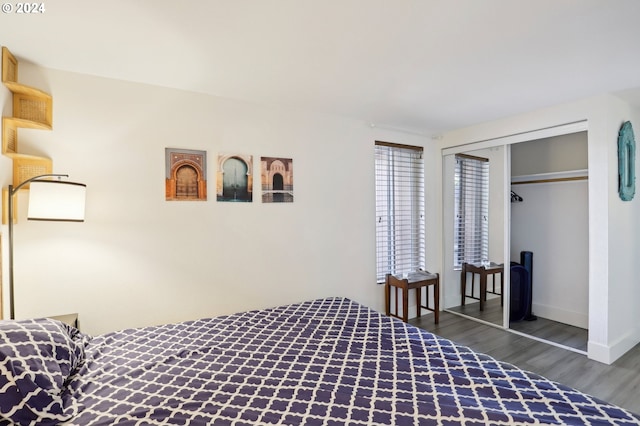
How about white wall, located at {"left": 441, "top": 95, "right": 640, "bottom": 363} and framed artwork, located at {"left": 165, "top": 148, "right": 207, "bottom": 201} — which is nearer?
framed artwork, located at {"left": 165, "top": 148, "right": 207, "bottom": 201}

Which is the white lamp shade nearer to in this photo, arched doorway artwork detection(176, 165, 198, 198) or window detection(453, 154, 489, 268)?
arched doorway artwork detection(176, 165, 198, 198)

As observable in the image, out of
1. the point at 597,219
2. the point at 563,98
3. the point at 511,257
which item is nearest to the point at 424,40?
the point at 563,98

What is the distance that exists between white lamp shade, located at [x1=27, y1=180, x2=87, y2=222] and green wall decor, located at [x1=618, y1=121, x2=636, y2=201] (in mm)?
4470

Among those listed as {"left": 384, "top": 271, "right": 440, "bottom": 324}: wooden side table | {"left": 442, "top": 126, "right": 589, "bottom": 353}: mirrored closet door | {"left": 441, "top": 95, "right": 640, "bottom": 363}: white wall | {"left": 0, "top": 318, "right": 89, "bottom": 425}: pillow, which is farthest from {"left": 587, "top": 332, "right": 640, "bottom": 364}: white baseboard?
{"left": 0, "top": 318, "right": 89, "bottom": 425}: pillow

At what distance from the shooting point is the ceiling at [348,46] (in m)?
1.65

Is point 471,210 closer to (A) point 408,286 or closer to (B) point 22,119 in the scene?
(A) point 408,286

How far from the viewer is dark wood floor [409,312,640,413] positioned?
2.44 meters

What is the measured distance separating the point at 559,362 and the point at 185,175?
3761 millimetres

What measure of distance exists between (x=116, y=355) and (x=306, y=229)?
75.3 inches

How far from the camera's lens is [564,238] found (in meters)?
3.66

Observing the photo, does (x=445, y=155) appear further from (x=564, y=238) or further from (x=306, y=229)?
(x=306, y=229)

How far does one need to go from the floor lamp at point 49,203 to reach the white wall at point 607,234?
4179 mm

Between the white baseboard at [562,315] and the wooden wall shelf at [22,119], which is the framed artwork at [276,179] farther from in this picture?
the white baseboard at [562,315]

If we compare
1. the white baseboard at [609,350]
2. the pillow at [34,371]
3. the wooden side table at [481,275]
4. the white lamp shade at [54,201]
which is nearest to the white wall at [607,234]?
the white baseboard at [609,350]
